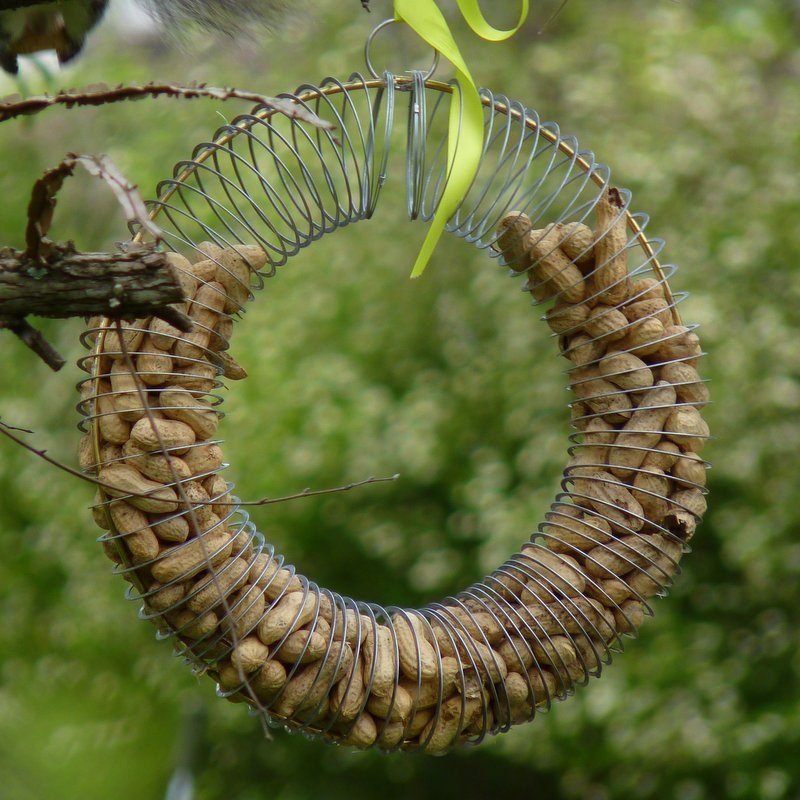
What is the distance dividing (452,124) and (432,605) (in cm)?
45

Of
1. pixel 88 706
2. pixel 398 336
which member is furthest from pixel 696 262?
pixel 88 706

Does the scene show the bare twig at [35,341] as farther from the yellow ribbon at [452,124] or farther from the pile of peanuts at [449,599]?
the yellow ribbon at [452,124]

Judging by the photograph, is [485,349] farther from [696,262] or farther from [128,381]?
[128,381]

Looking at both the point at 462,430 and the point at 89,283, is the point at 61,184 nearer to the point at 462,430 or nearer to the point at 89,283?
the point at 89,283

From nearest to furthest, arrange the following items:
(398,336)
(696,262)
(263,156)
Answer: (696,262) < (263,156) < (398,336)

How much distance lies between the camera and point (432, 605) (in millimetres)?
969

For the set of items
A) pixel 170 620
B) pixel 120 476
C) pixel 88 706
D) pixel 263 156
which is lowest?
pixel 88 706

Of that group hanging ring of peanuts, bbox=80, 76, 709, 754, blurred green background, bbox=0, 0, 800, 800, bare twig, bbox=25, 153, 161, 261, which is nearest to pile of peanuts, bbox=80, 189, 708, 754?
hanging ring of peanuts, bbox=80, 76, 709, 754

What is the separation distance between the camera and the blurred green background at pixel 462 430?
2430 mm

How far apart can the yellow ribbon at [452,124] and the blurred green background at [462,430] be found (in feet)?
4.38

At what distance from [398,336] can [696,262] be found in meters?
0.87

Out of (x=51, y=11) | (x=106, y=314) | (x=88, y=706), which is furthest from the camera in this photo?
(x=88, y=706)

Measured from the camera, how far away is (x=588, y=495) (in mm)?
943

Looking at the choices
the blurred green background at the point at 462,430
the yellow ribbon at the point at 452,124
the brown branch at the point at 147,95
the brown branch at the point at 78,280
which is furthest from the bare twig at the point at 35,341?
the blurred green background at the point at 462,430
